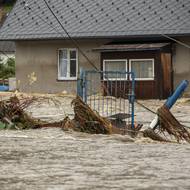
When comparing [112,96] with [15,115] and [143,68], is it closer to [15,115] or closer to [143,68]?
[15,115]

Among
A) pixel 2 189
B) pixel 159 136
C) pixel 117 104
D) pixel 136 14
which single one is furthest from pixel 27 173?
pixel 136 14

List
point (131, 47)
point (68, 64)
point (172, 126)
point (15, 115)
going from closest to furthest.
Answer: point (172, 126)
point (15, 115)
point (131, 47)
point (68, 64)

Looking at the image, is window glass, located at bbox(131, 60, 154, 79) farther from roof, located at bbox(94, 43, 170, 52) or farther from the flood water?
the flood water

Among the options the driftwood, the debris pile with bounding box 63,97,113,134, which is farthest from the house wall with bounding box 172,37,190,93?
the driftwood

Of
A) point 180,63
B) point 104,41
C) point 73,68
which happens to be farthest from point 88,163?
point 73,68

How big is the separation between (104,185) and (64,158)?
216 cm

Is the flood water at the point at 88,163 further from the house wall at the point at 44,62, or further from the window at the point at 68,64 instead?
the window at the point at 68,64

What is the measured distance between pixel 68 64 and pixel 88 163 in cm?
2131

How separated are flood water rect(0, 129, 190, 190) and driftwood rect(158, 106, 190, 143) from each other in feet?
1.99

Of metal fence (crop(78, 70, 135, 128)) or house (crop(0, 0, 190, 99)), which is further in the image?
house (crop(0, 0, 190, 99))

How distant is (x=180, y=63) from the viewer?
27.7m

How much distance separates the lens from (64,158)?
918cm

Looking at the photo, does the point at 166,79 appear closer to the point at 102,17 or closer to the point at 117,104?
the point at 102,17

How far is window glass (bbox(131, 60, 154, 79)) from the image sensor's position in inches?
1077
